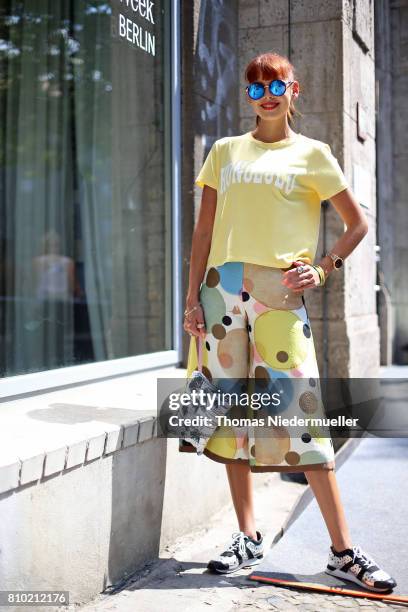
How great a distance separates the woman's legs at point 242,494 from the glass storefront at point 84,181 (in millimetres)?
1478

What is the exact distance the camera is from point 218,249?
319cm

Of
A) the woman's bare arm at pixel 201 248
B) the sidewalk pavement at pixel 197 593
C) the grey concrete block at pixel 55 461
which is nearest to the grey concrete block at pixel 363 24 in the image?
the woman's bare arm at pixel 201 248

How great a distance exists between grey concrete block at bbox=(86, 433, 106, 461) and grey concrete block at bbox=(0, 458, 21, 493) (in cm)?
41

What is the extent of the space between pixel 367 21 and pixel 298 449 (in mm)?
3698

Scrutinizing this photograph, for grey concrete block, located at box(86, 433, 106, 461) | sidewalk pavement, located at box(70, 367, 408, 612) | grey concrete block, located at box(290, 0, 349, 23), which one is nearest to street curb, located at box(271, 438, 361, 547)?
sidewalk pavement, located at box(70, 367, 408, 612)

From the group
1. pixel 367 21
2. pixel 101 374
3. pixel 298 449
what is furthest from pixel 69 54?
pixel 298 449

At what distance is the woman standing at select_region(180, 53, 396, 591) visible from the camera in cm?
306

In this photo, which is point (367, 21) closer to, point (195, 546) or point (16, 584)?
point (195, 546)

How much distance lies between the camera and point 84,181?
6.51 m

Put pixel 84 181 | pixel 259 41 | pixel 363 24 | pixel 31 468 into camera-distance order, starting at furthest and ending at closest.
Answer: pixel 84 181, pixel 363 24, pixel 259 41, pixel 31 468

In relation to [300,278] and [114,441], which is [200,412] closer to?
[114,441]

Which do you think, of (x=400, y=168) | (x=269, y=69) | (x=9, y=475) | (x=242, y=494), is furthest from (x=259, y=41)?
(x=400, y=168)

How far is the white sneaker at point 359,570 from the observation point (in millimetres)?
2936

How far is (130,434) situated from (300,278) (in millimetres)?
934
